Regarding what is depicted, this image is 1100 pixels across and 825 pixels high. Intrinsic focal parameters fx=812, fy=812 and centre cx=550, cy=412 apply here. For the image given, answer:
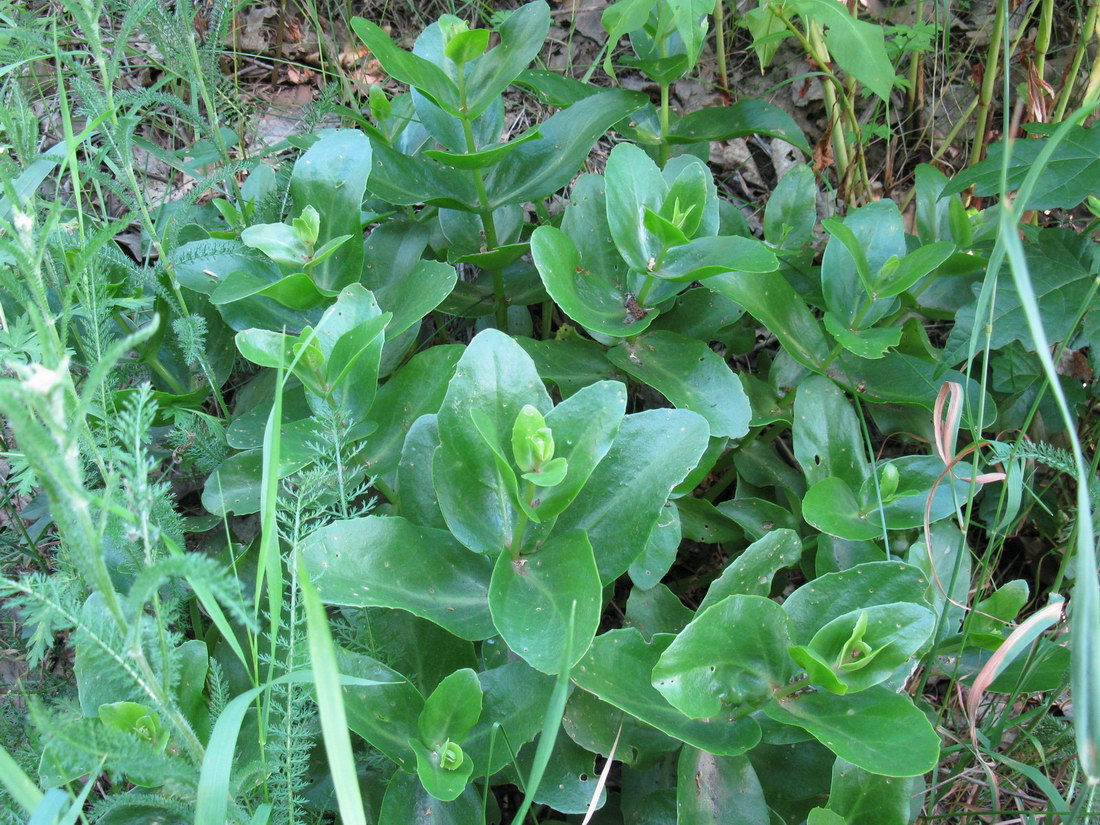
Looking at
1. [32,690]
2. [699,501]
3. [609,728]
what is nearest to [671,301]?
[699,501]

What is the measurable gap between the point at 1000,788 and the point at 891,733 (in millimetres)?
533

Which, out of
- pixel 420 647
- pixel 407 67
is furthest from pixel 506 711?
pixel 407 67

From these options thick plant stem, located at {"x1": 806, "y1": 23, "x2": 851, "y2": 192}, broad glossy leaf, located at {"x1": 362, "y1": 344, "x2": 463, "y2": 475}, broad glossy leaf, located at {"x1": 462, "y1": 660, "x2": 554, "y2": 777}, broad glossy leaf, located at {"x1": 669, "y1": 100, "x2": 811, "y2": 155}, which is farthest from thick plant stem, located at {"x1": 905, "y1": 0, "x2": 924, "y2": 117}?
broad glossy leaf, located at {"x1": 462, "y1": 660, "x2": 554, "y2": 777}

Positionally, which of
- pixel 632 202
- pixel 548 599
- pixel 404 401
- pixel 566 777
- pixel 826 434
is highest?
pixel 632 202

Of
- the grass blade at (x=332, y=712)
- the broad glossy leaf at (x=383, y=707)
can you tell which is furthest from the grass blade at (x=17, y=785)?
the broad glossy leaf at (x=383, y=707)

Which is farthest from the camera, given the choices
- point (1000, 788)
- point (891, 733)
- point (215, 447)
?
point (215, 447)

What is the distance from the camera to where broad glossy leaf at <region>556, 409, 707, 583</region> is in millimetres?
1273

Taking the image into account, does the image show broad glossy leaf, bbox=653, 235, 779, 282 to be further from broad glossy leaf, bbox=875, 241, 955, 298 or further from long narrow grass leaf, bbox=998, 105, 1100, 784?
long narrow grass leaf, bbox=998, 105, 1100, 784

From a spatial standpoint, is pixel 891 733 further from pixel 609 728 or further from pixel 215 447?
pixel 215 447

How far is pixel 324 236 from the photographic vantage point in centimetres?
166

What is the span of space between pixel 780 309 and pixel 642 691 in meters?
0.85

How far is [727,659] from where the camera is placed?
1.23 m

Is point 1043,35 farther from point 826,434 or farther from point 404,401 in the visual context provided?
point 404,401

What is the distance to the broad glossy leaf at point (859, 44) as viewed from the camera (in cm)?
162
